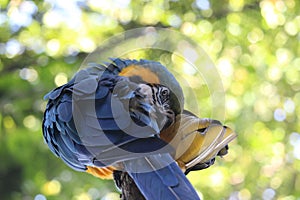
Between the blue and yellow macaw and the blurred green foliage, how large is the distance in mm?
1610

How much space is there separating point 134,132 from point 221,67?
2.75m

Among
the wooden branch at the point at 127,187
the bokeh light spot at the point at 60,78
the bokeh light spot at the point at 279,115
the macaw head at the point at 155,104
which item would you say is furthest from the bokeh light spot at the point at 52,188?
the bokeh light spot at the point at 279,115

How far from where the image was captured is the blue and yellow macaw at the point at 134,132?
6.31 feet

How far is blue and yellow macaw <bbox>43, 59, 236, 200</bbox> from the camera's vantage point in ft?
6.31

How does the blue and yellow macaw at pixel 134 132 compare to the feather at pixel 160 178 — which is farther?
the blue and yellow macaw at pixel 134 132

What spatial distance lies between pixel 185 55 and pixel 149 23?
0.76 metres

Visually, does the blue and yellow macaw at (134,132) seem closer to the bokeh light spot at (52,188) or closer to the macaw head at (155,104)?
the macaw head at (155,104)

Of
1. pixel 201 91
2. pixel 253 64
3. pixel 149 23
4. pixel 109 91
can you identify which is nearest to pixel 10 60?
pixel 149 23

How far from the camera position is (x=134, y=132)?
78.5 inches

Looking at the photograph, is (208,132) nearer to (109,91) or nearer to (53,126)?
(109,91)

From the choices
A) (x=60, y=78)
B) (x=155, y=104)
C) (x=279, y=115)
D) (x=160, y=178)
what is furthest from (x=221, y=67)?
(x=160, y=178)

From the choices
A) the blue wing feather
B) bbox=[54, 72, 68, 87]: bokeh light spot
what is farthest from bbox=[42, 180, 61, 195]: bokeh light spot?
the blue wing feather

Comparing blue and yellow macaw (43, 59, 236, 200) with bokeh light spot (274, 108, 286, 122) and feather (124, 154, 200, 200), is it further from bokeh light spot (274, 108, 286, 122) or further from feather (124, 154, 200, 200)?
bokeh light spot (274, 108, 286, 122)

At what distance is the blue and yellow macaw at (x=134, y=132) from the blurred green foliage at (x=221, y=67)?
1.61 meters
